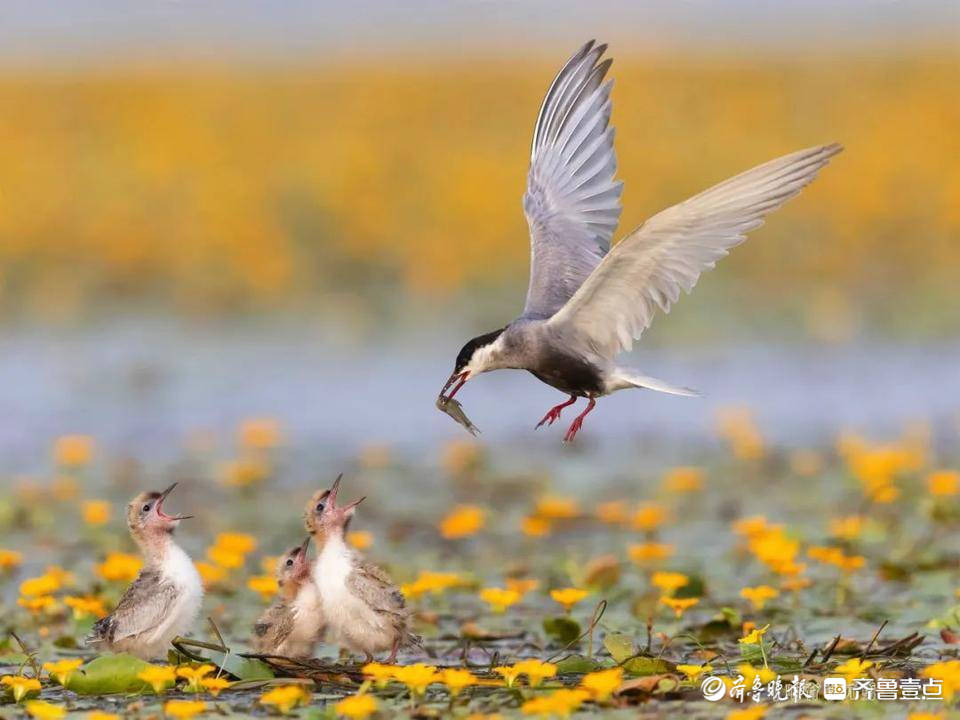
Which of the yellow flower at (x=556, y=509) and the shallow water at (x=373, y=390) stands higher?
the shallow water at (x=373, y=390)

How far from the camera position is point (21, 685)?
6.17 meters

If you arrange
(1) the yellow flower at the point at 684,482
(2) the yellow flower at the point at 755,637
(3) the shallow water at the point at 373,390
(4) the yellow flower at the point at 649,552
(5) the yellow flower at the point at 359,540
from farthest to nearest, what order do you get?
1. (3) the shallow water at the point at 373,390
2. (1) the yellow flower at the point at 684,482
3. (5) the yellow flower at the point at 359,540
4. (4) the yellow flower at the point at 649,552
5. (2) the yellow flower at the point at 755,637

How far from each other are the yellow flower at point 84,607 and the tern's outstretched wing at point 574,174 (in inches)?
85.6

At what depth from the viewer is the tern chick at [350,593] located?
6.66 meters

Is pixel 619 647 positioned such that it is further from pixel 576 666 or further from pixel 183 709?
pixel 183 709

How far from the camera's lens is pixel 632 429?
1252 centimetres

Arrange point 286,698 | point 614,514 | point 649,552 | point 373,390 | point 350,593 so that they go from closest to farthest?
1. point 286,698
2. point 350,593
3. point 649,552
4. point 614,514
5. point 373,390

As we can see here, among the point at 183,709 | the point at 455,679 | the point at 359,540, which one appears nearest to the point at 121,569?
the point at 359,540

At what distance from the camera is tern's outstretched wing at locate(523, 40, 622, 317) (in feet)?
25.7

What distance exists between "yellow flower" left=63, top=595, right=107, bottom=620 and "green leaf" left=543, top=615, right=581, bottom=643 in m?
1.73

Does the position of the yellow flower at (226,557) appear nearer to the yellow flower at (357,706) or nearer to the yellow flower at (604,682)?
the yellow flower at (357,706)

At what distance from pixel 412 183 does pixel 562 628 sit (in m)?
11.4

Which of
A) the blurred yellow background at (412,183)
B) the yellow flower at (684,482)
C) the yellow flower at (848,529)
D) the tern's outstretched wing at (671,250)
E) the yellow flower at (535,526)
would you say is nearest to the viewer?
the tern's outstretched wing at (671,250)

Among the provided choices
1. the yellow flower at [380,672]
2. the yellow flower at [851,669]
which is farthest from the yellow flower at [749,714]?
the yellow flower at [380,672]
